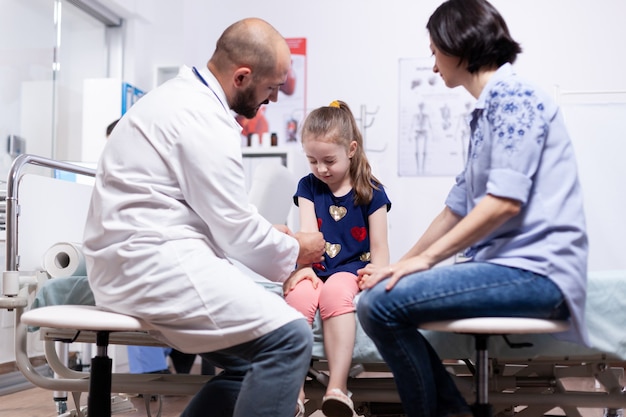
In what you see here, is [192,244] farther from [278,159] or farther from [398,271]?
[278,159]

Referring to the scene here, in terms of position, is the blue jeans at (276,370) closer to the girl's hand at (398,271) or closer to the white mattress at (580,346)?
the girl's hand at (398,271)

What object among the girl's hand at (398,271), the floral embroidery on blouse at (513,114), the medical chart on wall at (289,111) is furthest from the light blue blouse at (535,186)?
the medical chart on wall at (289,111)

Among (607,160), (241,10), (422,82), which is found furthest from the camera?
(241,10)

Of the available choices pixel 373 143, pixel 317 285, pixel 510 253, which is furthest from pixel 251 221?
pixel 373 143

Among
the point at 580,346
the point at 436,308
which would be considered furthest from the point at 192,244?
the point at 580,346

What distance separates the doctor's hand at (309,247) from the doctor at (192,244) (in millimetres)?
112

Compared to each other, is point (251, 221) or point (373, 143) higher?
point (373, 143)

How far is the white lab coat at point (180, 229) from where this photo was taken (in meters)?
1.38

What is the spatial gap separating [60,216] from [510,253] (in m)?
1.48

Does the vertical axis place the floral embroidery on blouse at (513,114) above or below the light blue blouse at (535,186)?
above

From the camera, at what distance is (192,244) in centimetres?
143

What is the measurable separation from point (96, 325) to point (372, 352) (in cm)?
62

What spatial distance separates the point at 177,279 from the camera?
138cm

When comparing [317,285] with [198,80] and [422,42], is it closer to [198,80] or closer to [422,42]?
[198,80]
